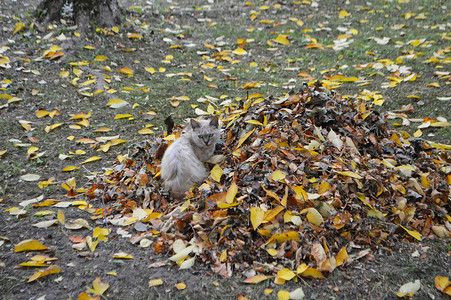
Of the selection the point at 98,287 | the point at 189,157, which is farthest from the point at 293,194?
the point at 98,287

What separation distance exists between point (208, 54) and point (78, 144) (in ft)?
11.8

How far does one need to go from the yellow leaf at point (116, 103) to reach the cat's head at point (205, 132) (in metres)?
1.96

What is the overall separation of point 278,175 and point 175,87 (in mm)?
3530

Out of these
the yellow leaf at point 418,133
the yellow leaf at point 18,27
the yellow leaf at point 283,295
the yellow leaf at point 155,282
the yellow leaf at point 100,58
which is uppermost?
the yellow leaf at point 18,27

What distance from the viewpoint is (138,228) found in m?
3.45

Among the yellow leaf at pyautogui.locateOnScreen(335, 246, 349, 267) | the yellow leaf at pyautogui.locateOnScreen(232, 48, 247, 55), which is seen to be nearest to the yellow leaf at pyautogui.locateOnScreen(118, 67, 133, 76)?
the yellow leaf at pyautogui.locateOnScreen(232, 48, 247, 55)

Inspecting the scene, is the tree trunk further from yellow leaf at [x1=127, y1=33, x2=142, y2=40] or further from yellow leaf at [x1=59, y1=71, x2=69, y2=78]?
yellow leaf at [x1=59, y1=71, x2=69, y2=78]

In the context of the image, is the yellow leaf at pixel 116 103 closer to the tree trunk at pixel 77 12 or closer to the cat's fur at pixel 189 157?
the cat's fur at pixel 189 157

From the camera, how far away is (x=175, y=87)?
21.3 feet

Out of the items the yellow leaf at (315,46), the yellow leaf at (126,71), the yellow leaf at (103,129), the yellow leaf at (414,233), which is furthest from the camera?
the yellow leaf at (315,46)

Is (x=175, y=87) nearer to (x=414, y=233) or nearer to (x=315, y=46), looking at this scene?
(x=315, y=46)

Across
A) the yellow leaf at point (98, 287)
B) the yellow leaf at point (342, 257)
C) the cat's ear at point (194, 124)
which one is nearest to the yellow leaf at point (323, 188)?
the yellow leaf at point (342, 257)

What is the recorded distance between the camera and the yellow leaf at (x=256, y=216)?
3145 millimetres

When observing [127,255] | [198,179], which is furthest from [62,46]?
[127,255]
